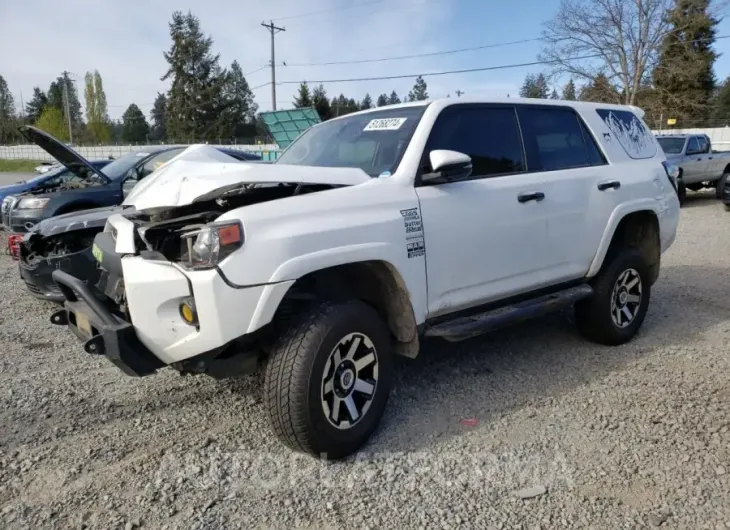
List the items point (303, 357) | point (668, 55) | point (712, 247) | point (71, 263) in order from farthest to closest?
point (668, 55)
point (712, 247)
point (71, 263)
point (303, 357)

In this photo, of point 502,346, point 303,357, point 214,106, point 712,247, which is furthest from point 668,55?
point 214,106

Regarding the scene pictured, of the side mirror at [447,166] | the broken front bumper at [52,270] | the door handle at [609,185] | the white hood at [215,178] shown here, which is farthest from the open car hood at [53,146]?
the door handle at [609,185]

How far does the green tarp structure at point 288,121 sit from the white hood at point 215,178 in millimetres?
16170

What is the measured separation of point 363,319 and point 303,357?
42 centimetres

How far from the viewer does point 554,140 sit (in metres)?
4.38

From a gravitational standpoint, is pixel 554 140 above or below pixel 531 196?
above

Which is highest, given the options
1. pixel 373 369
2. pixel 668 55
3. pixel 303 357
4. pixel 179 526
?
pixel 668 55

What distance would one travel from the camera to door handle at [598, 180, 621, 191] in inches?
176

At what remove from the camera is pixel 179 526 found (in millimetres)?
2545

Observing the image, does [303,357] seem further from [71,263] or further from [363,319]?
[71,263]

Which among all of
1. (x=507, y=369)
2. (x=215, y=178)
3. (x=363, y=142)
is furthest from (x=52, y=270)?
(x=507, y=369)

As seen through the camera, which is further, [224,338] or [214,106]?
[214,106]

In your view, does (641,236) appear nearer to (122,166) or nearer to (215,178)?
(215,178)

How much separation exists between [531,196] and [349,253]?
162 cm
